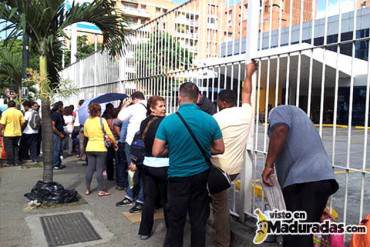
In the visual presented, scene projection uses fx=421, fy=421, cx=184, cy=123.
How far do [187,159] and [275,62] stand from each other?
1793 millimetres

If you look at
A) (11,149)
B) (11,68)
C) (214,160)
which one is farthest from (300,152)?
(11,68)

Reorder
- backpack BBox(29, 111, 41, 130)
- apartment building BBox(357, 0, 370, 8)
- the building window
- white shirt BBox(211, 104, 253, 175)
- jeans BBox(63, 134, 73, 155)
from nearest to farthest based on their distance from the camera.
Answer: apartment building BBox(357, 0, 370, 8)
white shirt BBox(211, 104, 253, 175)
the building window
backpack BBox(29, 111, 41, 130)
jeans BBox(63, 134, 73, 155)

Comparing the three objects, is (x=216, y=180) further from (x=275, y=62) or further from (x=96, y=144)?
(x=96, y=144)

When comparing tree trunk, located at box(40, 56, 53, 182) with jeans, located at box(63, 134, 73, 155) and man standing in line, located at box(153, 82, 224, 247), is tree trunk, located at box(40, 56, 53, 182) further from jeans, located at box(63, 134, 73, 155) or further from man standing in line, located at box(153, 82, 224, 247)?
jeans, located at box(63, 134, 73, 155)

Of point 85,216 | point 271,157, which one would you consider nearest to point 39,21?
point 85,216

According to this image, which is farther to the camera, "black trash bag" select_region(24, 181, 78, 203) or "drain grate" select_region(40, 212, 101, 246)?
"black trash bag" select_region(24, 181, 78, 203)

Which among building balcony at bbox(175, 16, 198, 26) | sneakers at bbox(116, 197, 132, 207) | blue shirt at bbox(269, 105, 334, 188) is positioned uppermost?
building balcony at bbox(175, 16, 198, 26)

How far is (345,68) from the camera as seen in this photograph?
4.08 meters

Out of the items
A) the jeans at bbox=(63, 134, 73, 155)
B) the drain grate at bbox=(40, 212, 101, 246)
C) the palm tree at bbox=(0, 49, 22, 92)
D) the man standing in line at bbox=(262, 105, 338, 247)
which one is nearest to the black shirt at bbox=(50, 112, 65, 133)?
the jeans at bbox=(63, 134, 73, 155)

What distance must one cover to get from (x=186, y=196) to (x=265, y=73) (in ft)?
6.56

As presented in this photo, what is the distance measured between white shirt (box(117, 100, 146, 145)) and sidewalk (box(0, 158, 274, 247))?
1.22 meters

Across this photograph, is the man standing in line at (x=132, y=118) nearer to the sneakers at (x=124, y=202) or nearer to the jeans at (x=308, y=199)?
the sneakers at (x=124, y=202)

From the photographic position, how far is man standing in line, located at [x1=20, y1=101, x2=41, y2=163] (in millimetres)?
11805

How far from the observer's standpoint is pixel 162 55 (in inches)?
302
